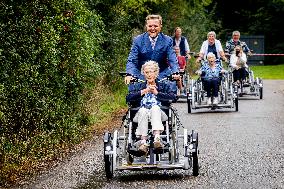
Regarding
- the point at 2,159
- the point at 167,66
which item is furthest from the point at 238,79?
the point at 2,159

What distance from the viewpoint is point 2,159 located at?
1049cm

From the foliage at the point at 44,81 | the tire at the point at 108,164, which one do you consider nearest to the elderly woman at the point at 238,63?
the foliage at the point at 44,81

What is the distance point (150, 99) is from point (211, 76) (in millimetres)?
9333

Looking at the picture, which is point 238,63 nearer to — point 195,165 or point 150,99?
point 150,99

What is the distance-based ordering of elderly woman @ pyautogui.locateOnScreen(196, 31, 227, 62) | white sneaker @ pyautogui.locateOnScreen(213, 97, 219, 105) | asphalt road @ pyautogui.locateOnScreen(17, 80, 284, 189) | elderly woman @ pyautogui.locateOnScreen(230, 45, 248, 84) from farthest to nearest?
elderly woman @ pyautogui.locateOnScreen(230, 45, 248, 84), elderly woman @ pyautogui.locateOnScreen(196, 31, 227, 62), white sneaker @ pyautogui.locateOnScreen(213, 97, 219, 105), asphalt road @ pyautogui.locateOnScreen(17, 80, 284, 189)

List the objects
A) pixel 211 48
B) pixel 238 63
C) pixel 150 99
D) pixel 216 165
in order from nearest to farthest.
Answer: pixel 150 99
pixel 216 165
pixel 211 48
pixel 238 63

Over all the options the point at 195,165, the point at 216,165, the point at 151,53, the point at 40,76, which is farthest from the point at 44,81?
Answer: the point at 195,165

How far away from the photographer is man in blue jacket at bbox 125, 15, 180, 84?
11461mm

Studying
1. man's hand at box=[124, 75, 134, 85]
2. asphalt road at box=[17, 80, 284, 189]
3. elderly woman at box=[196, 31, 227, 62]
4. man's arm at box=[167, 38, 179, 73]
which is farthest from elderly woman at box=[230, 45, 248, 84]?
man's hand at box=[124, 75, 134, 85]

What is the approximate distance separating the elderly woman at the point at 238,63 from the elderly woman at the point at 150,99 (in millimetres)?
13528

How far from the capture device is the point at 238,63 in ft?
81.2

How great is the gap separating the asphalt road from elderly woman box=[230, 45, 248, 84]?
690 cm

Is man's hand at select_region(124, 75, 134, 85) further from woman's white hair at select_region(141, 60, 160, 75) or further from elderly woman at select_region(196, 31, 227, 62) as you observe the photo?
elderly woman at select_region(196, 31, 227, 62)

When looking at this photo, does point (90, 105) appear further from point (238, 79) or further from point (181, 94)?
point (238, 79)
